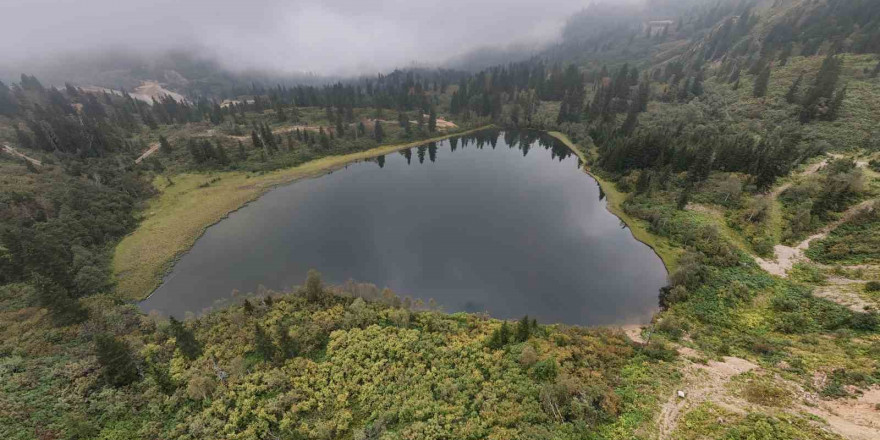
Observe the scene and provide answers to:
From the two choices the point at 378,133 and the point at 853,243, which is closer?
the point at 853,243

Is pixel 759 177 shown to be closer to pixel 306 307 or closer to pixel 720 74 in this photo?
pixel 306 307

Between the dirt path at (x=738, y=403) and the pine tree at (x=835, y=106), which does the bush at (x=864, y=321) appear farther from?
the pine tree at (x=835, y=106)

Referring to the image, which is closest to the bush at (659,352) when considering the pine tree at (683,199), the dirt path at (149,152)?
the pine tree at (683,199)

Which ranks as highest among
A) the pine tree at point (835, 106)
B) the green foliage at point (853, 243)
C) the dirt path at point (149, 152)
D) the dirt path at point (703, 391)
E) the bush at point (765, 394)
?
the pine tree at point (835, 106)

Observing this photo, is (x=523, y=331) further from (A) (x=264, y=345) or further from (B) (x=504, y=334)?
(A) (x=264, y=345)

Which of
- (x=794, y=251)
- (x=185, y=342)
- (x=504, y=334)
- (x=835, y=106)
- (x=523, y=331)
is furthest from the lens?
(x=835, y=106)

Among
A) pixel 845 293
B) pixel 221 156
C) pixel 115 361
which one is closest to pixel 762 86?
pixel 845 293

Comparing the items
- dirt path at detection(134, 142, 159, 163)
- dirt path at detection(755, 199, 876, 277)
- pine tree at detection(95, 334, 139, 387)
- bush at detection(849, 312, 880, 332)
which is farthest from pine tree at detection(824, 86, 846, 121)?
dirt path at detection(134, 142, 159, 163)

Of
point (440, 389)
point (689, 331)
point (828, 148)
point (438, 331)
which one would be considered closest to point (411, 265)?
point (438, 331)
